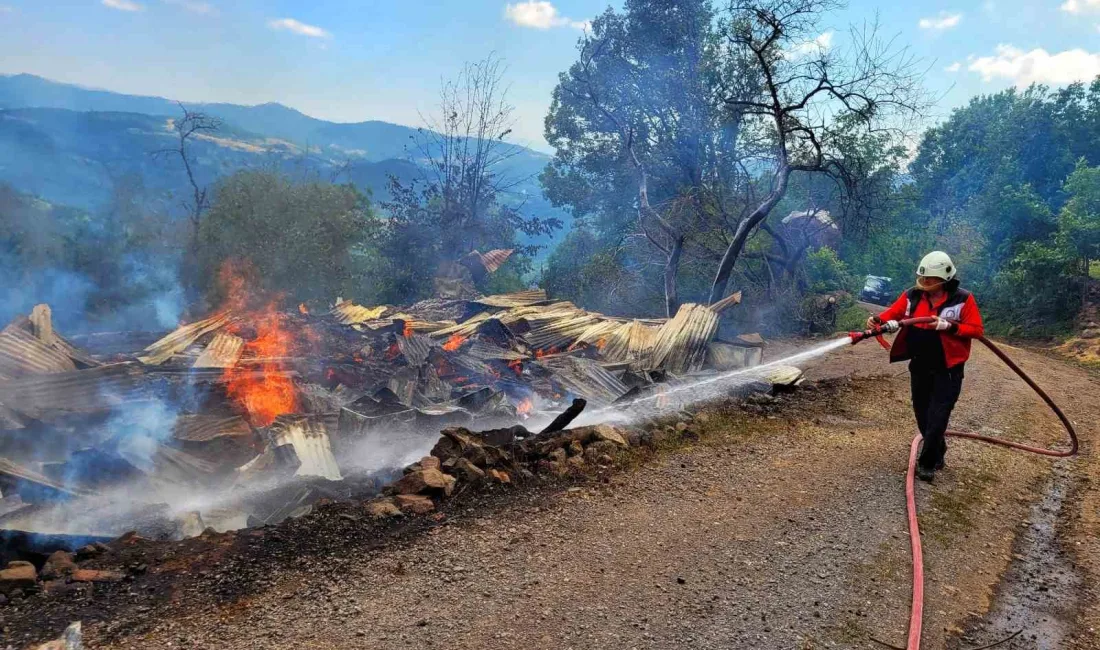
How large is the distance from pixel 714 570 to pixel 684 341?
22.6 feet

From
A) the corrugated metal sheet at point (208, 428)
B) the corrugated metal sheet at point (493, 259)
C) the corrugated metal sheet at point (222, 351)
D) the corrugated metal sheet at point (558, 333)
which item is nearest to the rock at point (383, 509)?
the corrugated metal sheet at point (208, 428)

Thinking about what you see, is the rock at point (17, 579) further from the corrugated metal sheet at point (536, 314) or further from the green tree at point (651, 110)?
the green tree at point (651, 110)

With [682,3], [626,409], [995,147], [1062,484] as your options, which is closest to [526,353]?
[626,409]

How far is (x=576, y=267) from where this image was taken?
2019cm

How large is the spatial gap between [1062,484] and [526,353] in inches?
286

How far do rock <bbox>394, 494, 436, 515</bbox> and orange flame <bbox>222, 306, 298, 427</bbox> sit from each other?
354 cm

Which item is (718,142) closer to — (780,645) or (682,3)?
(682,3)

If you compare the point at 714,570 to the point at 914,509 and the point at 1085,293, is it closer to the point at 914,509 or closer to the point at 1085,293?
the point at 914,509

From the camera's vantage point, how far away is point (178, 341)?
900cm

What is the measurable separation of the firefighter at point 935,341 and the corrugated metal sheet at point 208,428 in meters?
6.71

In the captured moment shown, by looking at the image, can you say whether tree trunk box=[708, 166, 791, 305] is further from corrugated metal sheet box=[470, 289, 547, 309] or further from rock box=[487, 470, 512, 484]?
rock box=[487, 470, 512, 484]

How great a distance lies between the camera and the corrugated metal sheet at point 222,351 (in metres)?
7.88

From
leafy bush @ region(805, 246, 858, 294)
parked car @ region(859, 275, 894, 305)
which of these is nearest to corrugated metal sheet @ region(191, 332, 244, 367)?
leafy bush @ region(805, 246, 858, 294)

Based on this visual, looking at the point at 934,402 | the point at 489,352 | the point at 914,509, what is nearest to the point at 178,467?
the point at 489,352
